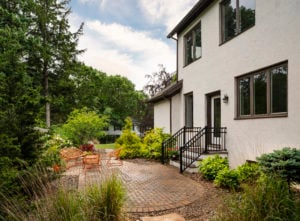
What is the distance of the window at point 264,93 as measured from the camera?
5.98m

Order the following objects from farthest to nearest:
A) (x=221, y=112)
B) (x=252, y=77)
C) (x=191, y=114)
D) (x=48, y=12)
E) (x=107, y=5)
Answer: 1. (x=48, y=12)
2. (x=107, y=5)
3. (x=191, y=114)
4. (x=221, y=112)
5. (x=252, y=77)

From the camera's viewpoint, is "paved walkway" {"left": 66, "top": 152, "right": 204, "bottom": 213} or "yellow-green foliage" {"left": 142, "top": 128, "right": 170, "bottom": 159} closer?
"paved walkway" {"left": 66, "top": 152, "right": 204, "bottom": 213}

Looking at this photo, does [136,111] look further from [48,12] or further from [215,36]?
[215,36]

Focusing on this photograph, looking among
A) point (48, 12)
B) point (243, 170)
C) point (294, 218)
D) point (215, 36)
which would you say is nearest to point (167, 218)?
point (294, 218)

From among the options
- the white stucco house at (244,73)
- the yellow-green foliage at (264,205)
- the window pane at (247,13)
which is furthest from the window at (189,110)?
the yellow-green foliage at (264,205)

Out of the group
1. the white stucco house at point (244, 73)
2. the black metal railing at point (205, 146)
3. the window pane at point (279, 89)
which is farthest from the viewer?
the black metal railing at point (205, 146)

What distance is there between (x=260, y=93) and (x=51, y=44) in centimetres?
2267

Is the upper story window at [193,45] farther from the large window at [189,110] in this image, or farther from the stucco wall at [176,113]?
the stucco wall at [176,113]

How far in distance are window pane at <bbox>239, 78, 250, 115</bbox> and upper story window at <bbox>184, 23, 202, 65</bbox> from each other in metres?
3.32

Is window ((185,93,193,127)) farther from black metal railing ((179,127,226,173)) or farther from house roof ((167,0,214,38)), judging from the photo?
house roof ((167,0,214,38))

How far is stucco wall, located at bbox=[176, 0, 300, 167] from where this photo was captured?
219 inches

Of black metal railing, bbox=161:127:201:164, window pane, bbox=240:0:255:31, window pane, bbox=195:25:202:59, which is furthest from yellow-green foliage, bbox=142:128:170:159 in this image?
window pane, bbox=240:0:255:31

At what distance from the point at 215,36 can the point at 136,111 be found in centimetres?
3088

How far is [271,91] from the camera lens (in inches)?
250
